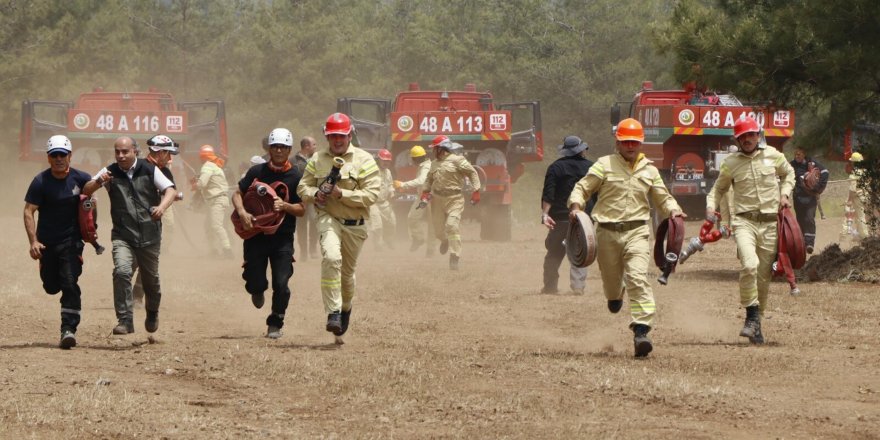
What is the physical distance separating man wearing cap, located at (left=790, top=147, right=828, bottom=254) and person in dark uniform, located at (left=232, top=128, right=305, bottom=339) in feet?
36.7

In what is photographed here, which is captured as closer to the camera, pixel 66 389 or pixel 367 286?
pixel 66 389

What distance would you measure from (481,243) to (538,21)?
25.5 meters

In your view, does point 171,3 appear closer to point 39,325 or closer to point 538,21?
point 538,21

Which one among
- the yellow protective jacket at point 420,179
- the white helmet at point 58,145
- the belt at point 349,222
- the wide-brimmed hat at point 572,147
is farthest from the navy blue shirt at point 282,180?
the yellow protective jacket at point 420,179

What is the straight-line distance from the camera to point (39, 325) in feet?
42.1

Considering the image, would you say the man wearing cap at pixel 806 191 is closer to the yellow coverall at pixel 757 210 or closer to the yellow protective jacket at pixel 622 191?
the yellow coverall at pixel 757 210

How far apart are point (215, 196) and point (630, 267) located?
12413 mm

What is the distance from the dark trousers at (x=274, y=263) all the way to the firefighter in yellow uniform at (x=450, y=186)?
8.03 metres

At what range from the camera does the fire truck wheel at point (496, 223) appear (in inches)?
1074

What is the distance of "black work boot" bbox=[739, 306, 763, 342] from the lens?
11.3 meters

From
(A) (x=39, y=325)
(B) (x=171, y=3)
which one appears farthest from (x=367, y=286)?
(B) (x=171, y=3)

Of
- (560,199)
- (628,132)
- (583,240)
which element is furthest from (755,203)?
(560,199)

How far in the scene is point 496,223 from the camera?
27406 mm

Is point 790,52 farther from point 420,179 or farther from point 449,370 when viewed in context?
point 449,370
